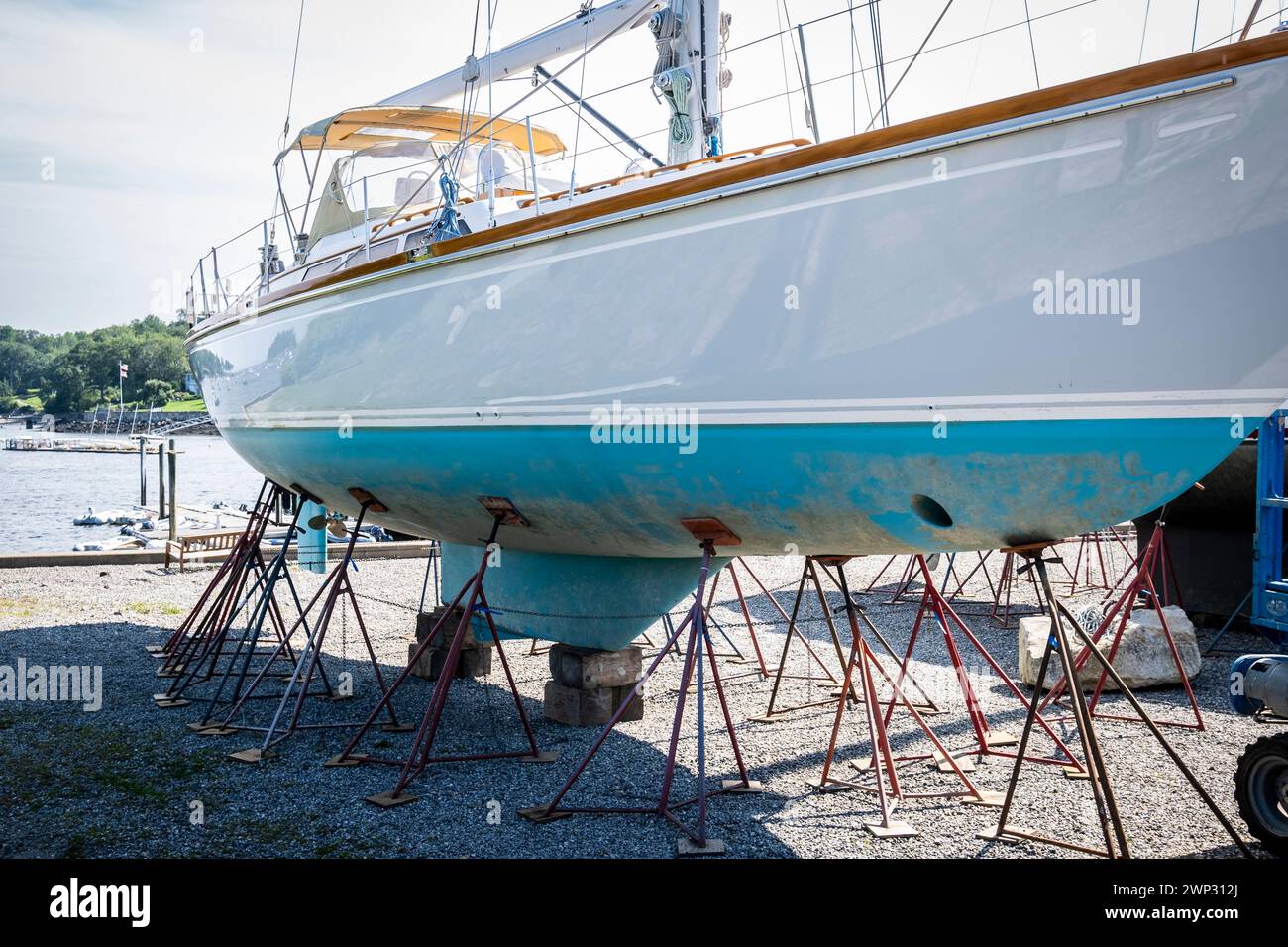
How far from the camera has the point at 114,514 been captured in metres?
31.0

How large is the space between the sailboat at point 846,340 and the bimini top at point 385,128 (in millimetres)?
2103

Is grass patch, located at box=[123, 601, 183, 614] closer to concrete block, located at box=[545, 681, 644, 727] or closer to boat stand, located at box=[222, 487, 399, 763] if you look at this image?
boat stand, located at box=[222, 487, 399, 763]

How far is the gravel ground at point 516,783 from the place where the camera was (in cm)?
443

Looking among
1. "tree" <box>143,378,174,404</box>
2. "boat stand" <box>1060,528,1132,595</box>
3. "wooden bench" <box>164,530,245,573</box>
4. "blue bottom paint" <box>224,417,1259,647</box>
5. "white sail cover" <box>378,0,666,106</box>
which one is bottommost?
"boat stand" <box>1060,528,1132,595</box>

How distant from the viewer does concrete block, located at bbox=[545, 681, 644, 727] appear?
6.27m

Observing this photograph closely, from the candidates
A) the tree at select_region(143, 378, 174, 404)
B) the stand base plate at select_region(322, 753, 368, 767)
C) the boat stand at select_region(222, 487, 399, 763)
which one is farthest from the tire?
the tree at select_region(143, 378, 174, 404)

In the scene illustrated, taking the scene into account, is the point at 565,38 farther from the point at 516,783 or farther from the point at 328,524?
the point at 516,783

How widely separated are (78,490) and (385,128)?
45.2 m

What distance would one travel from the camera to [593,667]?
6270 mm

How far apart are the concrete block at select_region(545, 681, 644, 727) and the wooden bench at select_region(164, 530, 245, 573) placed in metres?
7.93
